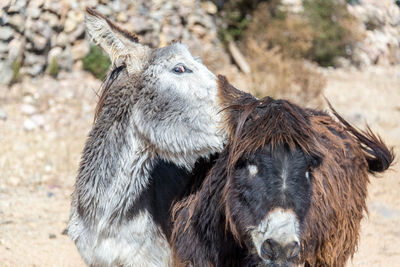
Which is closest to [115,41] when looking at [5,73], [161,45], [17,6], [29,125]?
[29,125]

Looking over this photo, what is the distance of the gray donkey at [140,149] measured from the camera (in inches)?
144

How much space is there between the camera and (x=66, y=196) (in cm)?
709

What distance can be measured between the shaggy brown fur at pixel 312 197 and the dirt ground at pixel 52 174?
1260 millimetres

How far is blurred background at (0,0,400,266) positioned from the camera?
21.1ft

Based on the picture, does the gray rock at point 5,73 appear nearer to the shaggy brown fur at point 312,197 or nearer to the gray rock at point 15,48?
the gray rock at point 15,48

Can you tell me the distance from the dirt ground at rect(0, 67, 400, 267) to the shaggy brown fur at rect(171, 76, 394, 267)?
49.6 inches

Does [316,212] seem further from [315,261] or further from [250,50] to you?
[250,50]

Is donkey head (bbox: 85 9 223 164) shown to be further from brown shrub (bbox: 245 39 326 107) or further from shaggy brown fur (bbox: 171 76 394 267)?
brown shrub (bbox: 245 39 326 107)

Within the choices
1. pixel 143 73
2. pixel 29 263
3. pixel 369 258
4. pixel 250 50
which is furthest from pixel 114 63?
pixel 250 50

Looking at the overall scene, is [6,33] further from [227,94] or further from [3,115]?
[227,94]

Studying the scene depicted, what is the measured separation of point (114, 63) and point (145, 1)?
25.8 feet

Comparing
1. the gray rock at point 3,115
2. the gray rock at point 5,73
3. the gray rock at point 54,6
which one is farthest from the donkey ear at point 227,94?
the gray rock at point 54,6

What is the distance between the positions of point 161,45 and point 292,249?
9.16m

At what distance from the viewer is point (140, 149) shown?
376 centimetres
